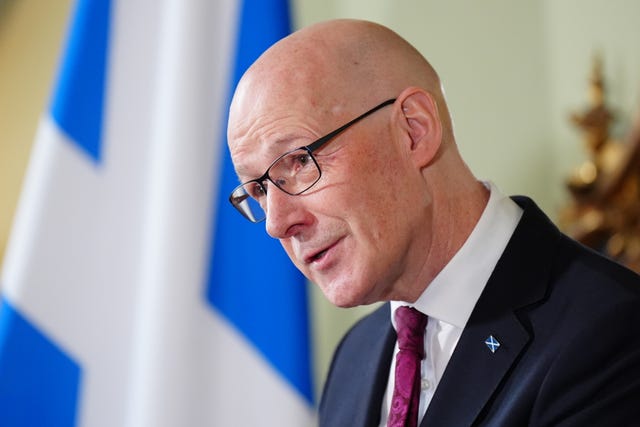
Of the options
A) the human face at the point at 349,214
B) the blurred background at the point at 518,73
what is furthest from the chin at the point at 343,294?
the blurred background at the point at 518,73

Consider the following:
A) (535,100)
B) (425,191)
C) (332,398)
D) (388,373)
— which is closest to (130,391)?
(332,398)

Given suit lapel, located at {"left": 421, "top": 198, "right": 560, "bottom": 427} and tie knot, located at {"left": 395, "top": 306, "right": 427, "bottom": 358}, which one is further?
tie knot, located at {"left": 395, "top": 306, "right": 427, "bottom": 358}

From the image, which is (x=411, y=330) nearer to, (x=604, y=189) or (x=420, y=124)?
(x=420, y=124)

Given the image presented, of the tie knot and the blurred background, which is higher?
the blurred background

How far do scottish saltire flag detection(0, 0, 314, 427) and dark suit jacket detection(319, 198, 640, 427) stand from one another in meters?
0.92

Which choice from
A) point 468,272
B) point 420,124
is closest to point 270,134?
point 420,124

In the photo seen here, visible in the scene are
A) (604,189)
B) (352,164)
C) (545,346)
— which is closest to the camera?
(545,346)

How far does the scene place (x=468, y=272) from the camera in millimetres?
1628

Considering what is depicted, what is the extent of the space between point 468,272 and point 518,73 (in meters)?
1.53

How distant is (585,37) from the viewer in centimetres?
274

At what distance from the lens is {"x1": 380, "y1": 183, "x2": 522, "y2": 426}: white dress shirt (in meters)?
1.61

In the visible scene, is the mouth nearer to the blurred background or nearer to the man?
the man

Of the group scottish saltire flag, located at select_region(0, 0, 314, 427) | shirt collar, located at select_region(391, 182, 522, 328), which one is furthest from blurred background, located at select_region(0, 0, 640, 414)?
shirt collar, located at select_region(391, 182, 522, 328)

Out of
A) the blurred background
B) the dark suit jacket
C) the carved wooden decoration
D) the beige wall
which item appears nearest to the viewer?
the dark suit jacket
